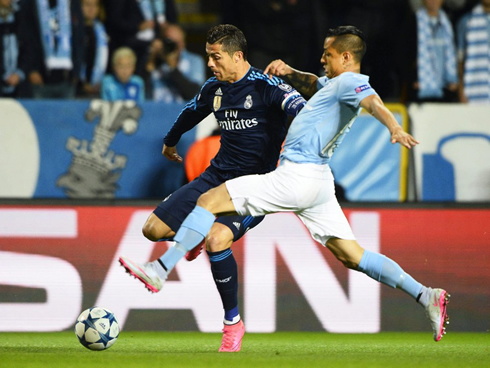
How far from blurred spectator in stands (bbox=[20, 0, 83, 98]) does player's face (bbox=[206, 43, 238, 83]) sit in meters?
3.56

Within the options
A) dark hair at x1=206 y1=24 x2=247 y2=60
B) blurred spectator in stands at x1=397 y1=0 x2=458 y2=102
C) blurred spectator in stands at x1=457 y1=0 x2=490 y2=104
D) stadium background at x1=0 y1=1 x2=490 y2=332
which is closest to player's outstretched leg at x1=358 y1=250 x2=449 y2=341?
dark hair at x1=206 y1=24 x2=247 y2=60

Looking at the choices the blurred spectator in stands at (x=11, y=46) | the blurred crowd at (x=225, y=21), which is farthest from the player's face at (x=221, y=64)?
the blurred spectator in stands at (x=11, y=46)

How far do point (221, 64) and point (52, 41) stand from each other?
3726 millimetres

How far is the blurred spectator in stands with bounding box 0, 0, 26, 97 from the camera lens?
872 cm

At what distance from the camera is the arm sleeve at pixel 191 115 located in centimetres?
582

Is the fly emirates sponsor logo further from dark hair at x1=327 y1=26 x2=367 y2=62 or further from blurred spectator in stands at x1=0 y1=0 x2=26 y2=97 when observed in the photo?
blurred spectator in stands at x1=0 y1=0 x2=26 y2=97

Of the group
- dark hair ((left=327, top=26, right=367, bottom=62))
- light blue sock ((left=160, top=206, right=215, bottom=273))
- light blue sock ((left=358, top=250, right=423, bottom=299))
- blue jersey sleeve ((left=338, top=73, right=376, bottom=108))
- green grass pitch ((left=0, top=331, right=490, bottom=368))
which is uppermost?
dark hair ((left=327, top=26, right=367, bottom=62))

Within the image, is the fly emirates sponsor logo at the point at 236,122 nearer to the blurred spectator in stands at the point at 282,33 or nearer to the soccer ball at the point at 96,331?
the soccer ball at the point at 96,331

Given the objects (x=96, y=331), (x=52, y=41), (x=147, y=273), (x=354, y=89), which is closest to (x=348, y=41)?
(x=354, y=89)

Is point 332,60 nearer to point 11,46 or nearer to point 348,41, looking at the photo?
point 348,41

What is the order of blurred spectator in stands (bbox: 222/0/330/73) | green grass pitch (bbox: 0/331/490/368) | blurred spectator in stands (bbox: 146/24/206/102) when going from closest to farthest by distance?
green grass pitch (bbox: 0/331/490/368)
blurred spectator in stands (bbox: 146/24/206/102)
blurred spectator in stands (bbox: 222/0/330/73)

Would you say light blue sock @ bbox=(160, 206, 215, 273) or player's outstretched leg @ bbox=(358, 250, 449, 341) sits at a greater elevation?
light blue sock @ bbox=(160, 206, 215, 273)

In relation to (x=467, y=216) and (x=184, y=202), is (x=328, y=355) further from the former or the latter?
(x=467, y=216)

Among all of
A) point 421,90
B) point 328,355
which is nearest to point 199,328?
point 328,355
